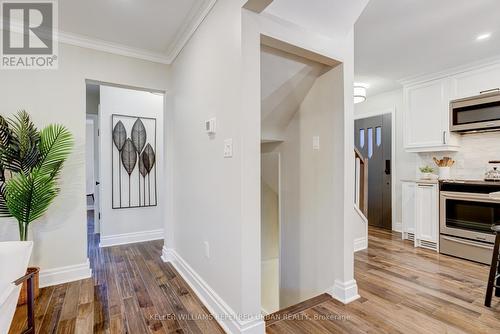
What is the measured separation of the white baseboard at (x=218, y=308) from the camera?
5.40 ft

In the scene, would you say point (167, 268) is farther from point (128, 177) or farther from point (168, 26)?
point (168, 26)

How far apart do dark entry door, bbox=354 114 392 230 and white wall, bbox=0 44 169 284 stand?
14.8 ft

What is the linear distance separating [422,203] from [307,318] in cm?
270

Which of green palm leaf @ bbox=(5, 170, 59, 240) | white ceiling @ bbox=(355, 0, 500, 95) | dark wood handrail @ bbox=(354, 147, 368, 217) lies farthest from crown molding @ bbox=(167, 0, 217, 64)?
dark wood handrail @ bbox=(354, 147, 368, 217)

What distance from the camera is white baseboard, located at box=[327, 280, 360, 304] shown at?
83.1 inches

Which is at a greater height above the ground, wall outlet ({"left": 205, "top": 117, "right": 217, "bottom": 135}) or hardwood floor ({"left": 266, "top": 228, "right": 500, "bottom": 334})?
wall outlet ({"left": 205, "top": 117, "right": 217, "bottom": 135})

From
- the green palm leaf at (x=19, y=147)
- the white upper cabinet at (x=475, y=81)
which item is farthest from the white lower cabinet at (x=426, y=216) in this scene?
the green palm leaf at (x=19, y=147)

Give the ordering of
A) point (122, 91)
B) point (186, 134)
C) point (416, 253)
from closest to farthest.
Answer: point (186, 134), point (416, 253), point (122, 91)

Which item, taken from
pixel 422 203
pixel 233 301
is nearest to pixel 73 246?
pixel 233 301

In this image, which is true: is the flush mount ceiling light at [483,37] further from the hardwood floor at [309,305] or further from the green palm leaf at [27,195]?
the green palm leaf at [27,195]

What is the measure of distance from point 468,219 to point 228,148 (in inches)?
128

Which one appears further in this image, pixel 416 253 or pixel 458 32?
pixel 416 253

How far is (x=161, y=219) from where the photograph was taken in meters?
4.11

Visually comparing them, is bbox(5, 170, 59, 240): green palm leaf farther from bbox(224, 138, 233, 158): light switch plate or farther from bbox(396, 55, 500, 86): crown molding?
bbox(396, 55, 500, 86): crown molding
